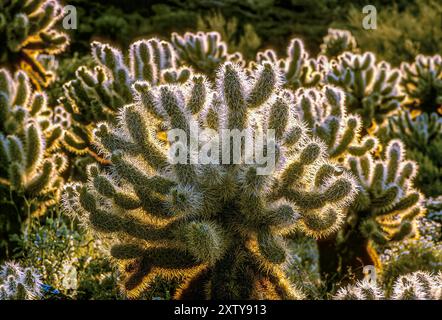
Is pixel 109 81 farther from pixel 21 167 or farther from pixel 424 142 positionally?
pixel 424 142

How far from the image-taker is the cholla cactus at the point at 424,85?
9703 mm

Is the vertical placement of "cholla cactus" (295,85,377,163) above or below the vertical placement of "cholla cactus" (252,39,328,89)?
below

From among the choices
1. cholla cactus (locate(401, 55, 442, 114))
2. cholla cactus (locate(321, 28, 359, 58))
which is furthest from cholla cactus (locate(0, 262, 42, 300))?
cholla cactus (locate(321, 28, 359, 58))

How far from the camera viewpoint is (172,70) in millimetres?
5477

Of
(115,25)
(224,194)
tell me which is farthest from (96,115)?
(115,25)

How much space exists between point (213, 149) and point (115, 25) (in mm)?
14013

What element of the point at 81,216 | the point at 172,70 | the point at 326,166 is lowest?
the point at 81,216

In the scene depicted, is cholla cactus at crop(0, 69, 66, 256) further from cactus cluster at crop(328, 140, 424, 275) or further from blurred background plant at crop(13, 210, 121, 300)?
cactus cluster at crop(328, 140, 424, 275)

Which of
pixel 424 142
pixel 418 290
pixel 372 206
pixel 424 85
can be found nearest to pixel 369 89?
pixel 424 142

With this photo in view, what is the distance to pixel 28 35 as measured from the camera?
23.7 ft

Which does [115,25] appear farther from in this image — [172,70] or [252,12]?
[172,70]

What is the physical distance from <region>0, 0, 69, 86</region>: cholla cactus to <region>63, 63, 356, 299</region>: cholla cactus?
4.09 meters

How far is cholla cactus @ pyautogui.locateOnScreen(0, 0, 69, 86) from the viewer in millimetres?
7055
